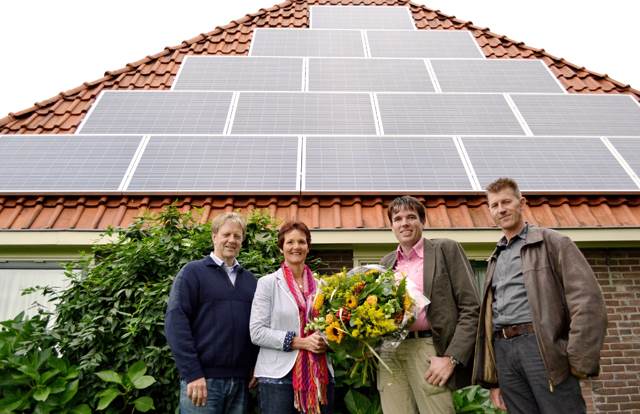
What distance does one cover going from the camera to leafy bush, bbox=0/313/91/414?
11.2 ft

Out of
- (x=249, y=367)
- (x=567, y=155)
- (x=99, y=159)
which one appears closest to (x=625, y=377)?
(x=567, y=155)

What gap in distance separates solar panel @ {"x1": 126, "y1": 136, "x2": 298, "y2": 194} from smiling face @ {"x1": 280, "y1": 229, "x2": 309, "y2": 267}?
1.88 metres

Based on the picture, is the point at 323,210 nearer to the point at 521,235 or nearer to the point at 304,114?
the point at 304,114

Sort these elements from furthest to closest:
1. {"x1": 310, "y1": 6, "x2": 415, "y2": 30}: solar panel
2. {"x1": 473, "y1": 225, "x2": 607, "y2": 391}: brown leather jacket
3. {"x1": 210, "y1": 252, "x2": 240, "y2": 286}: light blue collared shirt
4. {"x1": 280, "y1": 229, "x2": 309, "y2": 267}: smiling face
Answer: {"x1": 310, "y1": 6, "x2": 415, "y2": 30}: solar panel, {"x1": 210, "y1": 252, "x2": 240, "y2": 286}: light blue collared shirt, {"x1": 280, "y1": 229, "x2": 309, "y2": 267}: smiling face, {"x1": 473, "y1": 225, "x2": 607, "y2": 391}: brown leather jacket

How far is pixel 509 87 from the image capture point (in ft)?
23.4

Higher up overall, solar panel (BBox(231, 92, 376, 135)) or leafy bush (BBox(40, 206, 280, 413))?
solar panel (BBox(231, 92, 376, 135))

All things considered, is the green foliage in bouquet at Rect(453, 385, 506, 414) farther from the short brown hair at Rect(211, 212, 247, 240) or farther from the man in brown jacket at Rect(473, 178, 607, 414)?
the short brown hair at Rect(211, 212, 247, 240)

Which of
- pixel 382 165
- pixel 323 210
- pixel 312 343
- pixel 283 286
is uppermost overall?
pixel 382 165

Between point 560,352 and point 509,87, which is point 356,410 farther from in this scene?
point 509,87

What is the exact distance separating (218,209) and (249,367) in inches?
96.5

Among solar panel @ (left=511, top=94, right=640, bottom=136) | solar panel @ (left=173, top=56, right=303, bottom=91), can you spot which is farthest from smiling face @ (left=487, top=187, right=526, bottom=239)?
solar panel @ (left=173, top=56, right=303, bottom=91)

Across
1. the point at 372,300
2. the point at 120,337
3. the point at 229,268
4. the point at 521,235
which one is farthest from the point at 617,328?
the point at 120,337

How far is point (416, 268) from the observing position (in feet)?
9.87

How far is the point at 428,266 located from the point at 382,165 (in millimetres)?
2406
